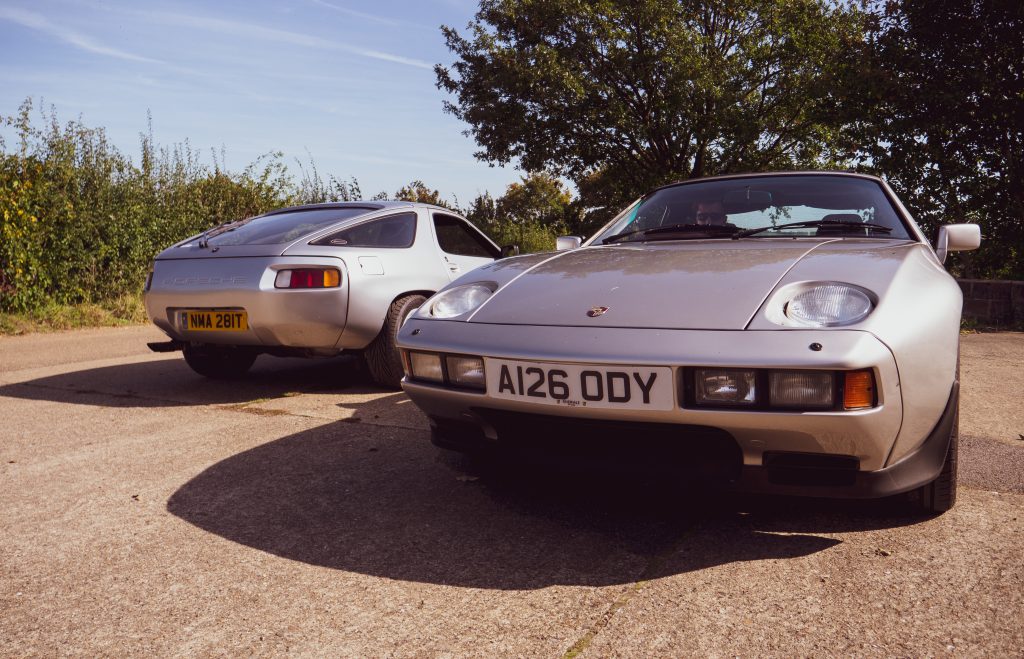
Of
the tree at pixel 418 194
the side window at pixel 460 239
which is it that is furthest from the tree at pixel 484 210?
the side window at pixel 460 239

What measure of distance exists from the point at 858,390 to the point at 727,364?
32cm

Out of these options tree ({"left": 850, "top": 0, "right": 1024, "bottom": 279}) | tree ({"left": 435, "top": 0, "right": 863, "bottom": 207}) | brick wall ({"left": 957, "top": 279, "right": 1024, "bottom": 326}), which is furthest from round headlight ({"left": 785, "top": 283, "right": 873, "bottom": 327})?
tree ({"left": 435, "top": 0, "right": 863, "bottom": 207})

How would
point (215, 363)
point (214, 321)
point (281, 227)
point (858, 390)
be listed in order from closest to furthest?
point (858, 390)
point (214, 321)
point (281, 227)
point (215, 363)

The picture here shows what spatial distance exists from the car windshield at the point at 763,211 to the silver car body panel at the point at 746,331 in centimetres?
22

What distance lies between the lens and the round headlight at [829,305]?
206 cm

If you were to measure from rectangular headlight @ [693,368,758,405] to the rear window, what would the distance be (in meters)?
3.18

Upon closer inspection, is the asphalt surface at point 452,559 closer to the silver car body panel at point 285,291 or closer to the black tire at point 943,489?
the black tire at point 943,489

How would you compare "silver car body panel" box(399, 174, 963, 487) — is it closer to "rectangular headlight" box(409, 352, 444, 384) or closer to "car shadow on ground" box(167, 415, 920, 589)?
"rectangular headlight" box(409, 352, 444, 384)

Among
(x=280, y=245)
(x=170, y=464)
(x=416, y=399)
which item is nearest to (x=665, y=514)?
(x=416, y=399)

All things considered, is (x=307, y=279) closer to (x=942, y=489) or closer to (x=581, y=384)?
(x=581, y=384)

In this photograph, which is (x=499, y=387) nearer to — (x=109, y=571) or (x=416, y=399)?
(x=416, y=399)

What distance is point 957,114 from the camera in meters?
9.90

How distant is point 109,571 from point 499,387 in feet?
3.85

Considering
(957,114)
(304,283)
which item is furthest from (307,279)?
(957,114)
